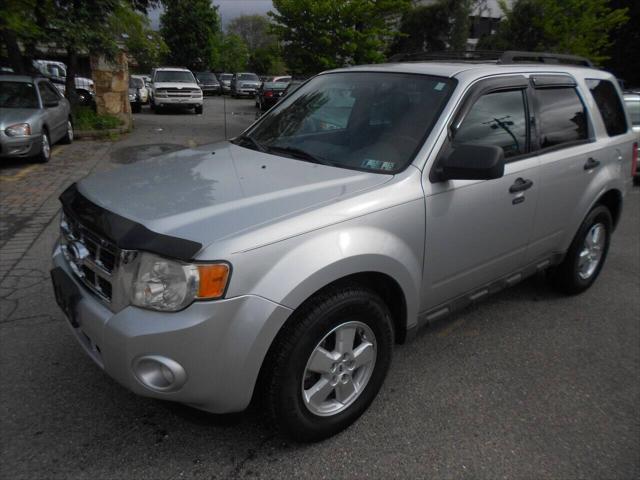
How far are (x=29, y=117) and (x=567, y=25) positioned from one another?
16.3m

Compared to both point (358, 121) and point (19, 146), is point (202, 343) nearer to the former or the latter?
point (358, 121)

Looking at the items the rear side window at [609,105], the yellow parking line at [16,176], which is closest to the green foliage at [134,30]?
the yellow parking line at [16,176]

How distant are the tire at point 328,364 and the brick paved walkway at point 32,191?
3.24m

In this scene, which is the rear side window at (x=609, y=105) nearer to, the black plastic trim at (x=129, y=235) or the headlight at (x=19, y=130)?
the black plastic trim at (x=129, y=235)

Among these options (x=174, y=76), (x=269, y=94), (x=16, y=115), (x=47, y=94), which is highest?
(x=47, y=94)

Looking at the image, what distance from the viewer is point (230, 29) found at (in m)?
75.9

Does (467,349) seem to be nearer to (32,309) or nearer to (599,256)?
(599,256)

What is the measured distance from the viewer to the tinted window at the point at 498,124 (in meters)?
3.15

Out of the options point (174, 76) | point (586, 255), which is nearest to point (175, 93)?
point (174, 76)

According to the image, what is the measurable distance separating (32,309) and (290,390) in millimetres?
2568

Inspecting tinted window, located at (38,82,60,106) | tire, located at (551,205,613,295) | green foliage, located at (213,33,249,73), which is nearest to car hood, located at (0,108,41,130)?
tinted window, located at (38,82,60,106)

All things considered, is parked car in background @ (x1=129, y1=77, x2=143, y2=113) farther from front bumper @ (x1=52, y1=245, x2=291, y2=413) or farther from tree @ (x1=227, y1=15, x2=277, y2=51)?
tree @ (x1=227, y1=15, x2=277, y2=51)

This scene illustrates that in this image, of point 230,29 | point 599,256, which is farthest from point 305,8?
point 230,29

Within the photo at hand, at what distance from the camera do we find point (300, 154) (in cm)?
321
